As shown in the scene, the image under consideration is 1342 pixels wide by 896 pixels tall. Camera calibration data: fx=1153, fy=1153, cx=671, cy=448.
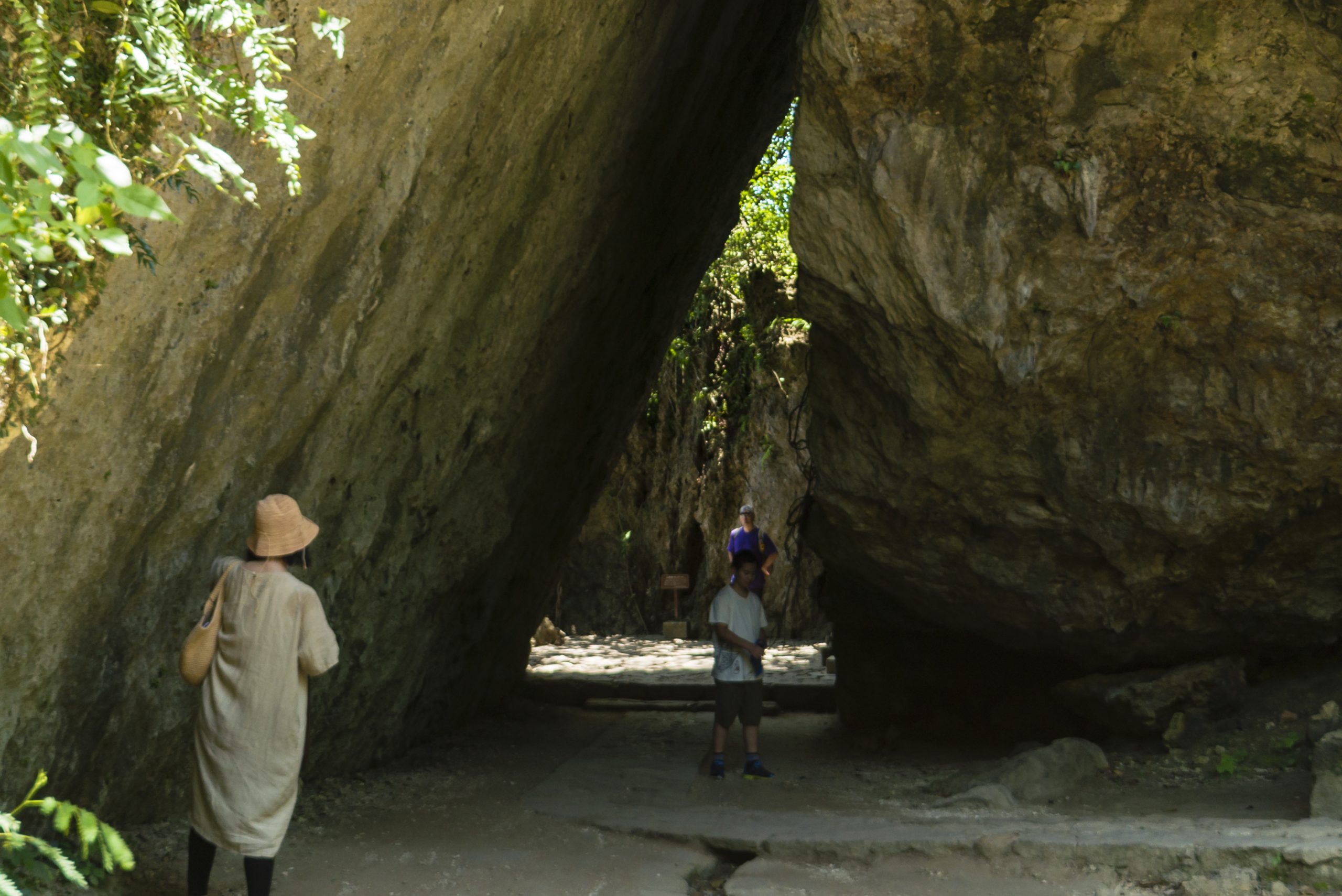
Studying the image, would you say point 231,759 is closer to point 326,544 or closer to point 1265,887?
point 326,544

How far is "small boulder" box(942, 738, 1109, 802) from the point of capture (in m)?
5.82

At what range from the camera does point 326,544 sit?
5.55 metres

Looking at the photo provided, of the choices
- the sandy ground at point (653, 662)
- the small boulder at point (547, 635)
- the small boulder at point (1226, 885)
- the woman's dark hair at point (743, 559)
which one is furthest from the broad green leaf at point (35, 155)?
the small boulder at point (547, 635)

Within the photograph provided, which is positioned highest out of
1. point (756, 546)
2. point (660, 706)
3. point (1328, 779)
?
point (756, 546)

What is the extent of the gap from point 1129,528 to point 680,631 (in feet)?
35.4

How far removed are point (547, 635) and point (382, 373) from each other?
10199 millimetres

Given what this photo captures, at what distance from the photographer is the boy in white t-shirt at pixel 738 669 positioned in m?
6.68

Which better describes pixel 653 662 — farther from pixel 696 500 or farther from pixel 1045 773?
pixel 1045 773

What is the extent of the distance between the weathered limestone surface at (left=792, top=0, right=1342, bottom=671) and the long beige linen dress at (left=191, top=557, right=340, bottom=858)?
3458 millimetres

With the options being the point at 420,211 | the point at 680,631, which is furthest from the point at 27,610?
the point at 680,631

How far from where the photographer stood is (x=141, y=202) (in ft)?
5.94

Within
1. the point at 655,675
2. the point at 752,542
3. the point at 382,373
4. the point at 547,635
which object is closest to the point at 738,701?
the point at 382,373

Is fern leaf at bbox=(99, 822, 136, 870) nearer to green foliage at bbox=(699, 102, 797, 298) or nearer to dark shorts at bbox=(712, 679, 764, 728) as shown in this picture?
dark shorts at bbox=(712, 679, 764, 728)

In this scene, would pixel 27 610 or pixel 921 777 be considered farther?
pixel 921 777
